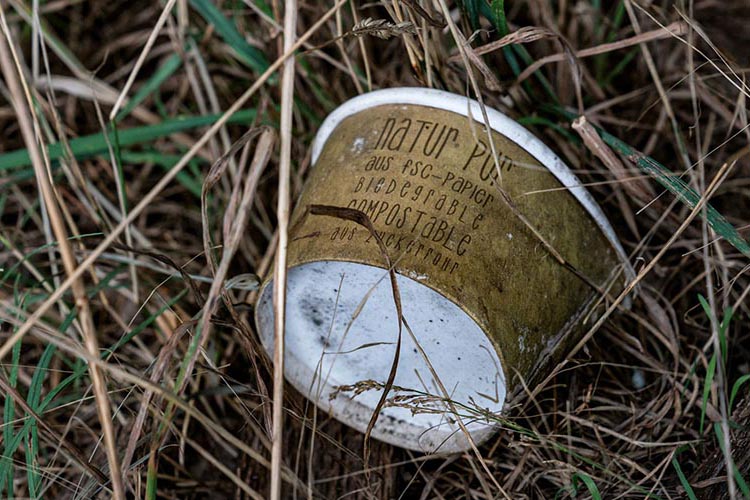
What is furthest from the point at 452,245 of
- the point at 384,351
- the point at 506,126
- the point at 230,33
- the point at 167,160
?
the point at 167,160

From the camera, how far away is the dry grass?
107 cm

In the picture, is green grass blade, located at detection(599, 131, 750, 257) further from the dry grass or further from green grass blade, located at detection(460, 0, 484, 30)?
green grass blade, located at detection(460, 0, 484, 30)

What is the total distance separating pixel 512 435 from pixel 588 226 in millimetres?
356

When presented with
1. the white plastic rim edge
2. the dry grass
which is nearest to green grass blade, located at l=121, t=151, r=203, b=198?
the dry grass

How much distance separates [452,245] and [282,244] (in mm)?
256

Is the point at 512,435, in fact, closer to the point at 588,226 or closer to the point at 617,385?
the point at 617,385

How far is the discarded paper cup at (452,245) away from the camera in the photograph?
3.42 ft

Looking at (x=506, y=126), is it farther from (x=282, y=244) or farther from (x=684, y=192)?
(x=282, y=244)

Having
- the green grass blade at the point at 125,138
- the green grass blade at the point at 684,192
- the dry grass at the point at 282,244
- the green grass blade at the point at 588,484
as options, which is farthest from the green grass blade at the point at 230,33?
the green grass blade at the point at 588,484

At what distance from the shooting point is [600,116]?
1.44 meters

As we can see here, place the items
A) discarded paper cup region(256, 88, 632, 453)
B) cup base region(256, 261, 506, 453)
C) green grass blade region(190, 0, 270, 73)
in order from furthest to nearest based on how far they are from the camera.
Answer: green grass blade region(190, 0, 270, 73)
cup base region(256, 261, 506, 453)
discarded paper cup region(256, 88, 632, 453)

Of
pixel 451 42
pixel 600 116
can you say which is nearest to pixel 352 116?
pixel 451 42

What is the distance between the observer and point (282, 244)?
90 cm

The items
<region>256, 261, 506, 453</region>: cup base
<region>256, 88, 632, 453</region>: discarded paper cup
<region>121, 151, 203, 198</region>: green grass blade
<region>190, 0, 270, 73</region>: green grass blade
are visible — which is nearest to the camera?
<region>256, 88, 632, 453</region>: discarded paper cup
